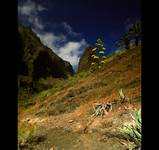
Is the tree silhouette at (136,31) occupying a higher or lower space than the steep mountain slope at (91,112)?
higher

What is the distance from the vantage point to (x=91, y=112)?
323 inches

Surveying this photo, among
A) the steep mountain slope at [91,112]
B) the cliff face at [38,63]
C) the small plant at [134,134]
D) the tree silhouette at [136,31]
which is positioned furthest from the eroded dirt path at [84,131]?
the cliff face at [38,63]

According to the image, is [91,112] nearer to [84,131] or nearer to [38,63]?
[84,131]

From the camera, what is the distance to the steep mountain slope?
5.96 m

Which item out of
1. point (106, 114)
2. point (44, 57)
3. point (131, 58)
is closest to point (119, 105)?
point (106, 114)

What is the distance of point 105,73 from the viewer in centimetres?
1288

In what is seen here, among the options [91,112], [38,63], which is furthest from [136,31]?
[38,63]

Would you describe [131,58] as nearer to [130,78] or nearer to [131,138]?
[130,78]

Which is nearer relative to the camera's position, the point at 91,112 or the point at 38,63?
the point at 91,112

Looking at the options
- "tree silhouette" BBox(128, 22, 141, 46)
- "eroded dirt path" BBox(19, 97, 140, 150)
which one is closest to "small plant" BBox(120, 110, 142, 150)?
"eroded dirt path" BBox(19, 97, 140, 150)

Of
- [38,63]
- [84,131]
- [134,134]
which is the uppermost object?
[38,63]

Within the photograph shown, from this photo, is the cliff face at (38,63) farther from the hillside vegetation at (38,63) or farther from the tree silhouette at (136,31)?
the tree silhouette at (136,31)

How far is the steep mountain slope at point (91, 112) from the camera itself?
19.5 ft
